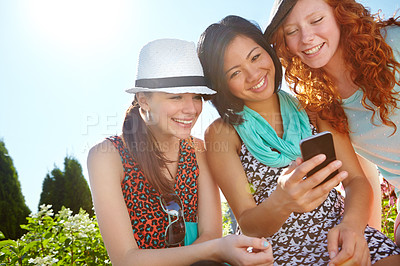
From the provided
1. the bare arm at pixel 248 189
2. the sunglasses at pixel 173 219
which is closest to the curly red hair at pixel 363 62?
the bare arm at pixel 248 189

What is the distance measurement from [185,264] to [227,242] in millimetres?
303

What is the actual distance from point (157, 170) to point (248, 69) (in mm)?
962

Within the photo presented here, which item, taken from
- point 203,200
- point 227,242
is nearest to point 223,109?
point 203,200

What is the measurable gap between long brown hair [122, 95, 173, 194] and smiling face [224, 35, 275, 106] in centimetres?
71

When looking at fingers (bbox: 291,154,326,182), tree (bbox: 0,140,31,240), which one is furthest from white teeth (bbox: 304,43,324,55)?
tree (bbox: 0,140,31,240)

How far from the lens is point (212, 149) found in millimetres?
2768

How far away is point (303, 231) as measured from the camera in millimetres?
2559

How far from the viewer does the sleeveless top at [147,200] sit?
2.49 meters

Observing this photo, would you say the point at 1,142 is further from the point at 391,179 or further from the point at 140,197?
the point at 391,179

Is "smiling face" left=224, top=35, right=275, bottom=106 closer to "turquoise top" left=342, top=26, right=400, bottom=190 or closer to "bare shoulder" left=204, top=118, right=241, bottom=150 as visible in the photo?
"bare shoulder" left=204, top=118, right=241, bottom=150

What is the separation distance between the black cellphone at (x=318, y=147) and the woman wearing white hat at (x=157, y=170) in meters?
0.88

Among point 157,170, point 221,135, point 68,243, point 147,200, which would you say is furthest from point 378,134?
point 68,243

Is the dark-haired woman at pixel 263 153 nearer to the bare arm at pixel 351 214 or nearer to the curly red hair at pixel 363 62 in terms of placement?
the bare arm at pixel 351 214

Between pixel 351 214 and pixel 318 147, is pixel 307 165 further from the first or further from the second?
pixel 351 214
